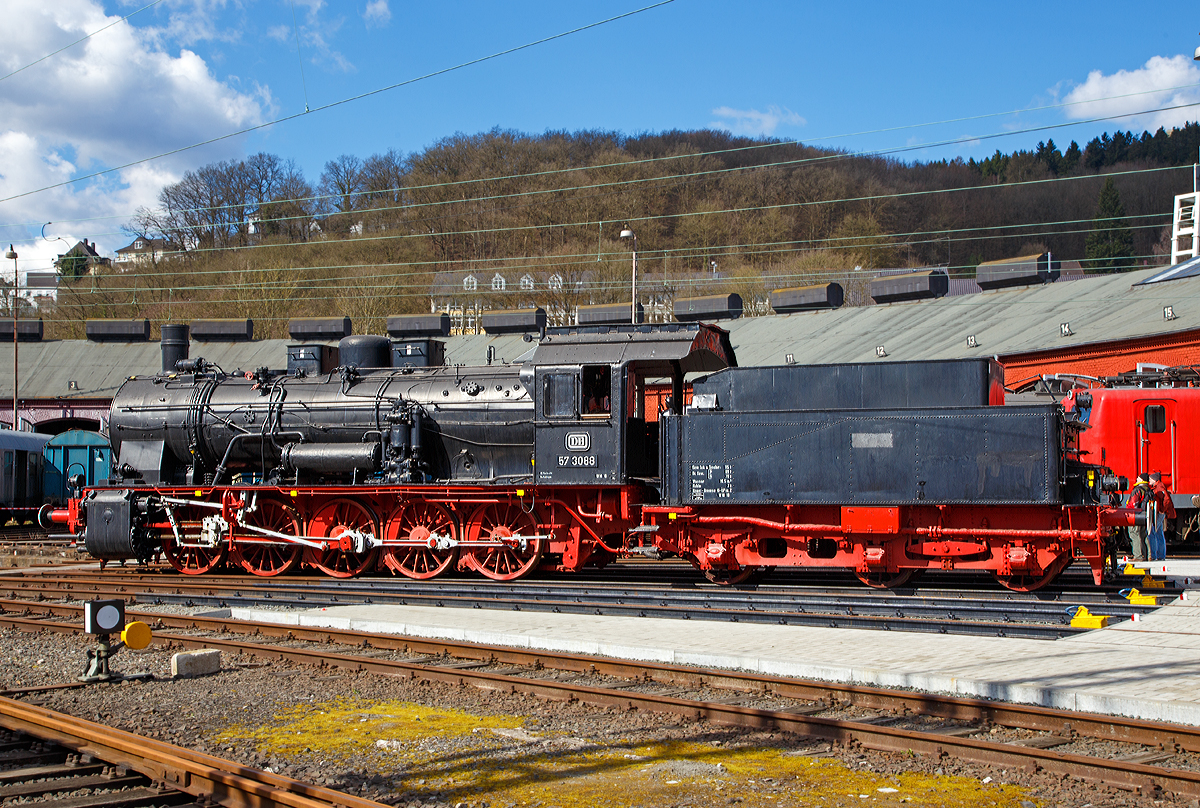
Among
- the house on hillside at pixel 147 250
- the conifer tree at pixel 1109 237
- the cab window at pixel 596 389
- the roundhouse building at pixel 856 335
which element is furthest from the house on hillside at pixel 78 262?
the conifer tree at pixel 1109 237

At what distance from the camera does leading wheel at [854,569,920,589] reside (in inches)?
503

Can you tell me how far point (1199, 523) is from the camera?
1819 cm

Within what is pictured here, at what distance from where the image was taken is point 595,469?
1350 cm

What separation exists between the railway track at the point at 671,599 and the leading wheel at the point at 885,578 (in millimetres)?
250

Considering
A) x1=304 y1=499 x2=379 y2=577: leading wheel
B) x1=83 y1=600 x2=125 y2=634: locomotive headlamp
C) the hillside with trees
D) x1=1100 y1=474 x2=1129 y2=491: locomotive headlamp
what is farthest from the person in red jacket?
the hillside with trees

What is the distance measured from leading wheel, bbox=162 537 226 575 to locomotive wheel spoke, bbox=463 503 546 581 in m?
4.78

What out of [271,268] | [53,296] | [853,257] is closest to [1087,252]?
[853,257]

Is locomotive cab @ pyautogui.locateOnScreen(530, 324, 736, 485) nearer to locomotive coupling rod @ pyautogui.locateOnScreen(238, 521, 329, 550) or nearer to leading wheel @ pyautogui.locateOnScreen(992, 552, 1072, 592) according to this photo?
locomotive coupling rod @ pyautogui.locateOnScreen(238, 521, 329, 550)

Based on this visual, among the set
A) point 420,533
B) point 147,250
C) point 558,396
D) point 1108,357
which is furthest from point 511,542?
point 147,250

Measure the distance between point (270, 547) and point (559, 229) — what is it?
4222 cm

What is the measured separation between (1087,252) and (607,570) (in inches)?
2772

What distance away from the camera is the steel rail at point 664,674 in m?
6.38

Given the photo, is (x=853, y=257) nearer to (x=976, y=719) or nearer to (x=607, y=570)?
(x=607, y=570)

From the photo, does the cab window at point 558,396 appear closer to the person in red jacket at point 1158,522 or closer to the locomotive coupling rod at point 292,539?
the locomotive coupling rod at point 292,539
